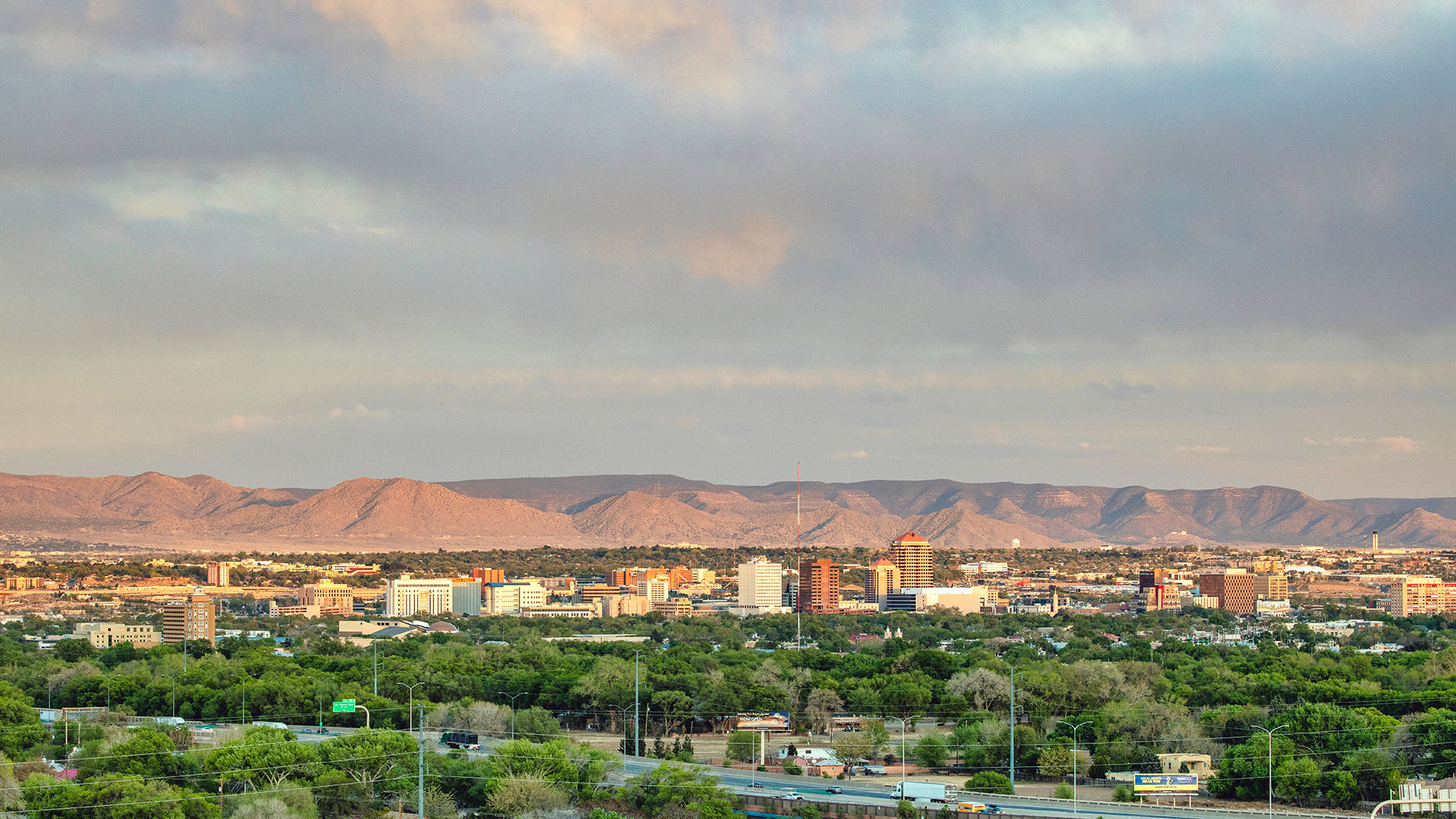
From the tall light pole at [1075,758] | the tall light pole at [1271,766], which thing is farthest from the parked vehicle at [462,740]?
the tall light pole at [1271,766]

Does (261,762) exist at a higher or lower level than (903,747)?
higher

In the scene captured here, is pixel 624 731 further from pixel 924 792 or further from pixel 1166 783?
pixel 1166 783

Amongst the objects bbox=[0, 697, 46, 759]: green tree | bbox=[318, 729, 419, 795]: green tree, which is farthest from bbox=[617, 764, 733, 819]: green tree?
bbox=[0, 697, 46, 759]: green tree

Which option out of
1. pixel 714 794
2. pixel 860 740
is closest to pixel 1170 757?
pixel 860 740

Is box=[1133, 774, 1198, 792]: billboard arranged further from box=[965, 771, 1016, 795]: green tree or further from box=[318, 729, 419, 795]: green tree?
box=[318, 729, 419, 795]: green tree

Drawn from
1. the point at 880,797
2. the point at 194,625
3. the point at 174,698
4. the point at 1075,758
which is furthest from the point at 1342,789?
the point at 194,625

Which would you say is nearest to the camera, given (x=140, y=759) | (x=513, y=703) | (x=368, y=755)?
(x=368, y=755)

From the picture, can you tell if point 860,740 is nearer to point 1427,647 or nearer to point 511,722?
point 511,722
